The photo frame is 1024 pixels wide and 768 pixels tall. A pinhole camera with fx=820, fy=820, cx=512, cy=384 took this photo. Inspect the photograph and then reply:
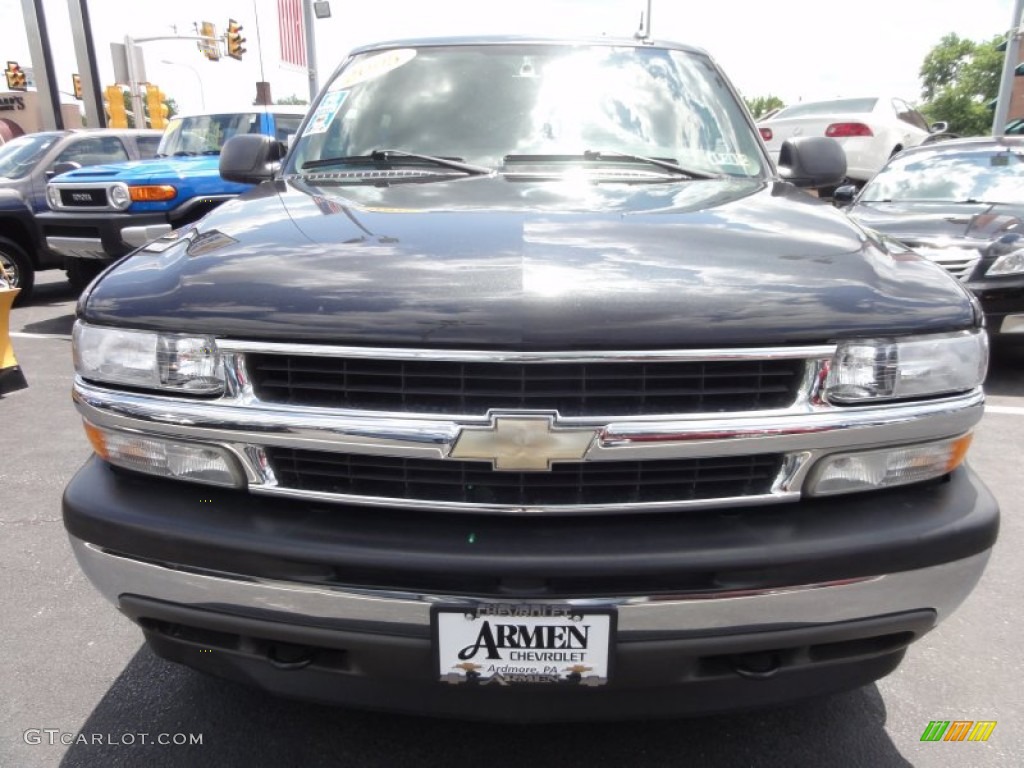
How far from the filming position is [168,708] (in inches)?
93.0

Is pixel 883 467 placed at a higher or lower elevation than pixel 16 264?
higher

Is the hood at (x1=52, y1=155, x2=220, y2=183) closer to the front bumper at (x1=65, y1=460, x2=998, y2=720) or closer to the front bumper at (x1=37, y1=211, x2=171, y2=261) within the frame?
the front bumper at (x1=37, y1=211, x2=171, y2=261)

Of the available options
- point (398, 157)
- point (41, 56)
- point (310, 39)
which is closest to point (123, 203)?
point (398, 157)

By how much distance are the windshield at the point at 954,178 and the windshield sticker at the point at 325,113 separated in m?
6.04

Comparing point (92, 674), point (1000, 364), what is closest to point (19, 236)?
point (92, 674)

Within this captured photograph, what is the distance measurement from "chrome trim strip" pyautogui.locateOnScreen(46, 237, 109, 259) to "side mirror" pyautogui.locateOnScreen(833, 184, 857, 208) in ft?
22.9

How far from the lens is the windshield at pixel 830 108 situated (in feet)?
43.8

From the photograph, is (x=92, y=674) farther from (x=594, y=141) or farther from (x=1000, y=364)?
(x=1000, y=364)

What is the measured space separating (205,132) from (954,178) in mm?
7868

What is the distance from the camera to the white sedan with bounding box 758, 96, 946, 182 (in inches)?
499

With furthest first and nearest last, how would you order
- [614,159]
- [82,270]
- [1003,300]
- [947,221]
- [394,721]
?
1. [82,270]
2. [947,221]
3. [1003,300]
4. [614,159]
5. [394,721]

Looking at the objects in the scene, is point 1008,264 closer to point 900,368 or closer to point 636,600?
point 900,368

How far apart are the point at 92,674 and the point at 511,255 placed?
75.0 inches

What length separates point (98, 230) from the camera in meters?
7.68
